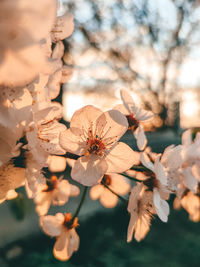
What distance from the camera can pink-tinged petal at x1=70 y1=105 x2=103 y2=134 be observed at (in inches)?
24.0

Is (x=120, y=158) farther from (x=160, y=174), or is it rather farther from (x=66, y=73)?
(x=66, y=73)

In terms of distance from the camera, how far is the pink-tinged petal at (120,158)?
0.57m

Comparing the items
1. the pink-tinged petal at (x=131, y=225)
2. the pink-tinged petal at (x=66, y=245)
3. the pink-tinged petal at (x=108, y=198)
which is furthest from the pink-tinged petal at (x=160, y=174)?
the pink-tinged petal at (x=108, y=198)

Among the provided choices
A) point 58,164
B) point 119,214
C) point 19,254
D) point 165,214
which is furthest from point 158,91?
point 165,214

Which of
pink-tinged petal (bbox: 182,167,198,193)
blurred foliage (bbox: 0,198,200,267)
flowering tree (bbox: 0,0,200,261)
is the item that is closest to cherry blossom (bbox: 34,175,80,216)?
flowering tree (bbox: 0,0,200,261)

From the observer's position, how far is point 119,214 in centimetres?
465

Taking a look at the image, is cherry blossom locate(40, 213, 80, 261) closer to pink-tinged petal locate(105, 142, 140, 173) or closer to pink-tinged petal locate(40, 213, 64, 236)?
pink-tinged petal locate(40, 213, 64, 236)

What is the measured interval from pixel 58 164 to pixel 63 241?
0.30 metres

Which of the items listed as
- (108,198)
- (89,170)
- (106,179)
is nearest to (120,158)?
(89,170)

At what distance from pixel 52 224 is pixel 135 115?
1.63ft

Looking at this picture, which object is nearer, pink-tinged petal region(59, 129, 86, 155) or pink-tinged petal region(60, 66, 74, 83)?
pink-tinged petal region(59, 129, 86, 155)

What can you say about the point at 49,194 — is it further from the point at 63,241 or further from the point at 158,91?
the point at 158,91

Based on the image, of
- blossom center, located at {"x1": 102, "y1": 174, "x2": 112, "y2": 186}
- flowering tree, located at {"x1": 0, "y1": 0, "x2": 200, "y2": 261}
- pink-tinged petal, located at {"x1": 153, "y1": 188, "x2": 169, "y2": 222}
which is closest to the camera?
flowering tree, located at {"x1": 0, "y1": 0, "x2": 200, "y2": 261}

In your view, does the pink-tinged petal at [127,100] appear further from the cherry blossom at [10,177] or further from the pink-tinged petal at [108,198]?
the pink-tinged petal at [108,198]
